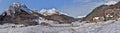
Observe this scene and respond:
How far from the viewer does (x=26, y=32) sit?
132ft

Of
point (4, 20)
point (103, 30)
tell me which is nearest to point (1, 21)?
point (4, 20)

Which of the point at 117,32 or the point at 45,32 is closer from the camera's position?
the point at 117,32

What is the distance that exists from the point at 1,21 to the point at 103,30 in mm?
168307

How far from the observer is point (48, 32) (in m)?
38.4

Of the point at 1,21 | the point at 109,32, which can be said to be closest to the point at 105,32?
the point at 109,32

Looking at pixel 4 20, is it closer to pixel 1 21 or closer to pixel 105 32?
pixel 1 21

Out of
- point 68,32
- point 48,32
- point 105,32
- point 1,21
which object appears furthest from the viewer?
point 1,21

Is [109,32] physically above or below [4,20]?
above

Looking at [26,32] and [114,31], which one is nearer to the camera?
[114,31]

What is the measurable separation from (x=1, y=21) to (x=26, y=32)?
156 metres

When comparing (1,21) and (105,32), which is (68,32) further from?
(1,21)

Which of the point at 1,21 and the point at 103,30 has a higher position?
the point at 103,30

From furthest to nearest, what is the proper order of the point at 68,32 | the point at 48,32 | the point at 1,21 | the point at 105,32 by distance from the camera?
the point at 1,21
the point at 48,32
the point at 68,32
the point at 105,32

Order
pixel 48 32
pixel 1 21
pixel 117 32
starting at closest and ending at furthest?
pixel 117 32 → pixel 48 32 → pixel 1 21
